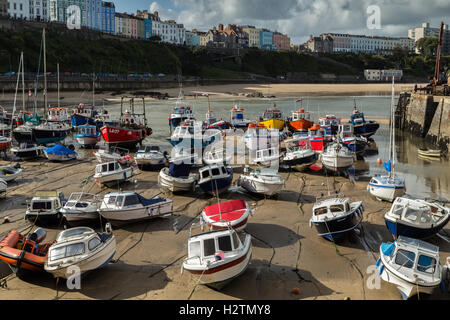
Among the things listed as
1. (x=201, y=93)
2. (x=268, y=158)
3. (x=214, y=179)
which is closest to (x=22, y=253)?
(x=214, y=179)

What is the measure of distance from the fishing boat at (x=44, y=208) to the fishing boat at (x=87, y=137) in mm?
16103

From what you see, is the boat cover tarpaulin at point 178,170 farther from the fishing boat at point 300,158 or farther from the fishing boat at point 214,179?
the fishing boat at point 300,158

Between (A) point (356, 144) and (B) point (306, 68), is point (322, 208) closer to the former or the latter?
(A) point (356, 144)

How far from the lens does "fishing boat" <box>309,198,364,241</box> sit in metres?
12.9

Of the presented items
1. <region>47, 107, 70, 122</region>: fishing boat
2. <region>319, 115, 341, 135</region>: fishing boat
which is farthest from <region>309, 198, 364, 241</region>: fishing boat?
<region>47, 107, 70, 122</region>: fishing boat

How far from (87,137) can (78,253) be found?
837 inches

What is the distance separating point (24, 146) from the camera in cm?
2631

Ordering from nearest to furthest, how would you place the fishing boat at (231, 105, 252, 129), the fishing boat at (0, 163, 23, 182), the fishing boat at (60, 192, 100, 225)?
the fishing boat at (60, 192, 100, 225) < the fishing boat at (0, 163, 23, 182) < the fishing boat at (231, 105, 252, 129)

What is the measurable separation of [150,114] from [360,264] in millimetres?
47161

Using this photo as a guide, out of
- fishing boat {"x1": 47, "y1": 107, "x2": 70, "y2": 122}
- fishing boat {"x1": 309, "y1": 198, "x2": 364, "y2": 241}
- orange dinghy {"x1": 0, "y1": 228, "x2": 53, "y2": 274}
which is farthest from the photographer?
fishing boat {"x1": 47, "y1": 107, "x2": 70, "y2": 122}

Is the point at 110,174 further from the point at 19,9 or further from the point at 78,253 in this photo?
the point at 19,9

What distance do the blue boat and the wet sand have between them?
480 inches

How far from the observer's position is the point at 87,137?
30.7 m

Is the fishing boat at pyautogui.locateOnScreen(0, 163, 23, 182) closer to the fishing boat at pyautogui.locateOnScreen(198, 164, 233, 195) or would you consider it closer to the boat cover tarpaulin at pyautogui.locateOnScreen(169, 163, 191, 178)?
the boat cover tarpaulin at pyautogui.locateOnScreen(169, 163, 191, 178)
